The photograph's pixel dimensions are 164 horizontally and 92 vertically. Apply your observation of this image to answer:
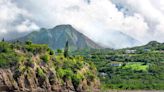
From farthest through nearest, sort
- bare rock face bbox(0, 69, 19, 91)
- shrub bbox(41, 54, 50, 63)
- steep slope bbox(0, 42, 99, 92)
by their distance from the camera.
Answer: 1. shrub bbox(41, 54, 50, 63)
2. steep slope bbox(0, 42, 99, 92)
3. bare rock face bbox(0, 69, 19, 91)

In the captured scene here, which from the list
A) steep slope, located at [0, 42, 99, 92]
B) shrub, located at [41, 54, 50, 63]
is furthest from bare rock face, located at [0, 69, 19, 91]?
shrub, located at [41, 54, 50, 63]

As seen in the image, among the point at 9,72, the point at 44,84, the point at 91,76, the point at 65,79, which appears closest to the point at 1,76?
the point at 9,72

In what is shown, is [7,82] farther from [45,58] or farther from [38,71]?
[45,58]

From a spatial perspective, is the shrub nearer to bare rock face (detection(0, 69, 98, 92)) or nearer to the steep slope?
the steep slope

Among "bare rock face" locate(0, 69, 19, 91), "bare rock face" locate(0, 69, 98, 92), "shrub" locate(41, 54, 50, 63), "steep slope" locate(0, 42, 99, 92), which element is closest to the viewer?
"bare rock face" locate(0, 69, 19, 91)

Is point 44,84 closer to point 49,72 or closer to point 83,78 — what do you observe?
point 49,72

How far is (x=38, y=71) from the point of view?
491 ft

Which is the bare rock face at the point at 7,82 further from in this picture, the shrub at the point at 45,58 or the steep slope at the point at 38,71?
the shrub at the point at 45,58

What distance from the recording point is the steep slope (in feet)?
477

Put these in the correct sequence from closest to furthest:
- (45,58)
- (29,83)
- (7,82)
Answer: (7,82) < (29,83) < (45,58)

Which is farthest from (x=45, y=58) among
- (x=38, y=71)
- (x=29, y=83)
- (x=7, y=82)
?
(x=7, y=82)

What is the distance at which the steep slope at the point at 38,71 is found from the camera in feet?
477

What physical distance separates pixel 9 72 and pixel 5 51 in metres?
14.3

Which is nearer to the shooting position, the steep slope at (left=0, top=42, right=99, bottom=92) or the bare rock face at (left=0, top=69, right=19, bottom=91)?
the bare rock face at (left=0, top=69, right=19, bottom=91)
